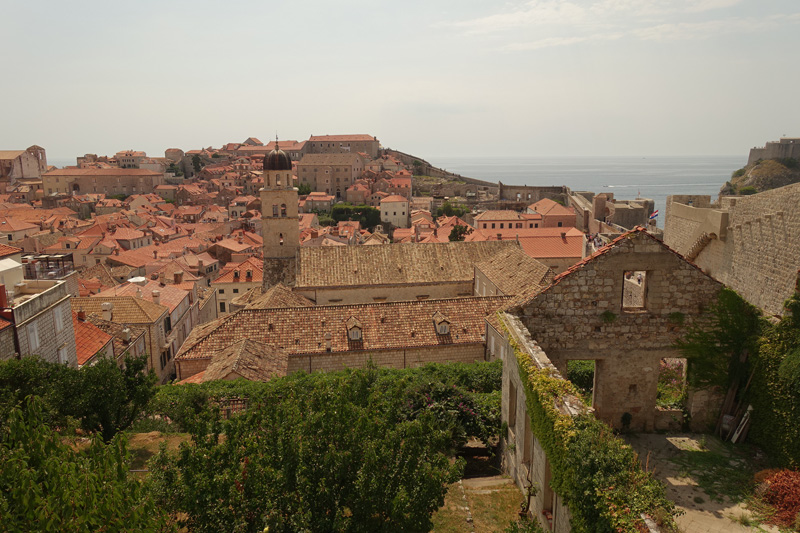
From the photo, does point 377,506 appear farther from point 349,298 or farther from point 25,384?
point 349,298

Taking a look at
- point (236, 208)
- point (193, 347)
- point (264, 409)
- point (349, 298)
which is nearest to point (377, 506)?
point (264, 409)

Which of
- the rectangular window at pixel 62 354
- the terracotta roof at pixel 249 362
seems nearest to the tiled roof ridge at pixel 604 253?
the terracotta roof at pixel 249 362

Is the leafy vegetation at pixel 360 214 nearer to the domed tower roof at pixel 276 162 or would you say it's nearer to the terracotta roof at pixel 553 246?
the terracotta roof at pixel 553 246

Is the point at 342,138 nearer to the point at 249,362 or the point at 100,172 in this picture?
the point at 100,172

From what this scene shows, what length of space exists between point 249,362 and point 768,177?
108128 millimetres

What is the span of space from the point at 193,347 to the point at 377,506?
17.3 meters

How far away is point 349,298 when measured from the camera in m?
32.5

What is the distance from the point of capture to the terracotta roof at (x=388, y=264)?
32.7m

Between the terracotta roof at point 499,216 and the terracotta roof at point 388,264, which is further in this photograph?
the terracotta roof at point 499,216

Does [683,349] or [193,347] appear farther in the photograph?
[193,347]

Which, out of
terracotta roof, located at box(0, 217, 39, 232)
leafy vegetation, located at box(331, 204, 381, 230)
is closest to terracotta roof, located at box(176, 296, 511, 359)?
terracotta roof, located at box(0, 217, 39, 232)

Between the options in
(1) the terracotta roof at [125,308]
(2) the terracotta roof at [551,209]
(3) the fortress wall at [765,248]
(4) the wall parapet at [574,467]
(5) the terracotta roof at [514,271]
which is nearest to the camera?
(4) the wall parapet at [574,467]

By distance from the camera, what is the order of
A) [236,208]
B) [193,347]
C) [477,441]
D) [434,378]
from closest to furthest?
1. [477,441]
2. [434,378]
3. [193,347]
4. [236,208]

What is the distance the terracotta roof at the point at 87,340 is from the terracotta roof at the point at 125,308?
5447mm
